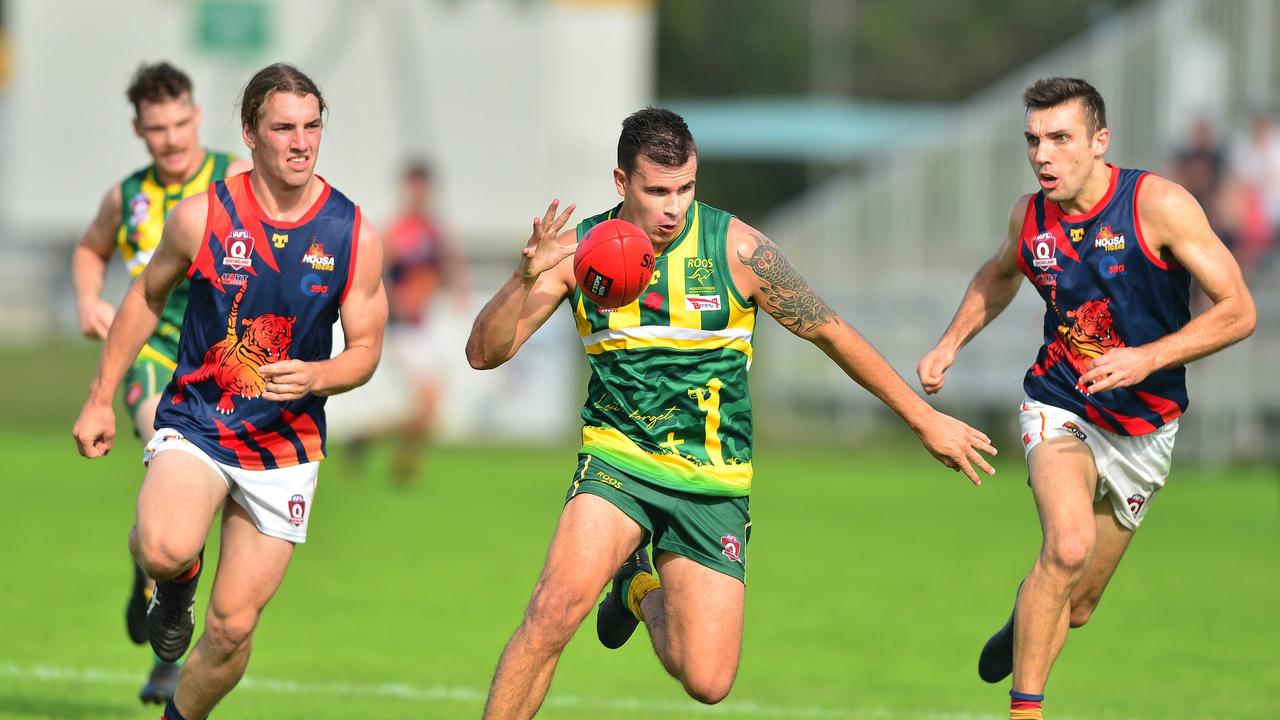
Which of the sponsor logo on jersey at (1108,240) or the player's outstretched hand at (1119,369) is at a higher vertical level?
the sponsor logo on jersey at (1108,240)

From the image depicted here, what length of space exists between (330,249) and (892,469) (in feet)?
46.2

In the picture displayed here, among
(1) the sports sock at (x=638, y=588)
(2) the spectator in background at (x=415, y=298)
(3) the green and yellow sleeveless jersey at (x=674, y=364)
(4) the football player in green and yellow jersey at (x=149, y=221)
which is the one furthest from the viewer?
(2) the spectator in background at (x=415, y=298)

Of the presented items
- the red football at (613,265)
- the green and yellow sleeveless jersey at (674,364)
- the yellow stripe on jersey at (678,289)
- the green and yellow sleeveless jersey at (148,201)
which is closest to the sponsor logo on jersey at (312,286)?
the green and yellow sleeveless jersey at (674,364)

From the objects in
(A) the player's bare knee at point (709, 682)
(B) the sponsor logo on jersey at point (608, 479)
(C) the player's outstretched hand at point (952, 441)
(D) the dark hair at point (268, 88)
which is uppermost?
(D) the dark hair at point (268, 88)

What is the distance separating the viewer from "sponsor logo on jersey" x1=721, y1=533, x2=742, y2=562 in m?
6.72

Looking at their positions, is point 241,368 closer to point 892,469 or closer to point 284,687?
point 284,687

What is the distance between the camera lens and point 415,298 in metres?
16.8

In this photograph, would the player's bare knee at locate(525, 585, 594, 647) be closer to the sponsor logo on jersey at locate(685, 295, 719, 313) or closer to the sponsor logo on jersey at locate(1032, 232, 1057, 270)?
the sponsor logo on jersey at locate(685, 295, 719, 313)

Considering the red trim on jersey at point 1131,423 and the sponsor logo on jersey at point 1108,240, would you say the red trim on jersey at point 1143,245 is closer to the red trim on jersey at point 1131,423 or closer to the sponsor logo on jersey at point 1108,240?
the sponsor logo on jersey at point 1108,240

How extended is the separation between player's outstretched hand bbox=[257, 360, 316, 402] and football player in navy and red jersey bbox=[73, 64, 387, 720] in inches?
3.0

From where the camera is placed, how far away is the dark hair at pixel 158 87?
820cm

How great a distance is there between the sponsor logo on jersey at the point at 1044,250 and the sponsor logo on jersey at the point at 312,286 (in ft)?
9.47

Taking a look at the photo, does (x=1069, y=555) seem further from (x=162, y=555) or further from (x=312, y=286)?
(x=162, y=555)

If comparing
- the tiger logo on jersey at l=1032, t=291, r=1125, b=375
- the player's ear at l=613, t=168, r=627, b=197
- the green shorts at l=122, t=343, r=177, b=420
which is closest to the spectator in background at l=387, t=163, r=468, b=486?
the green shorts at l=122, t=343, r=177, b=420
